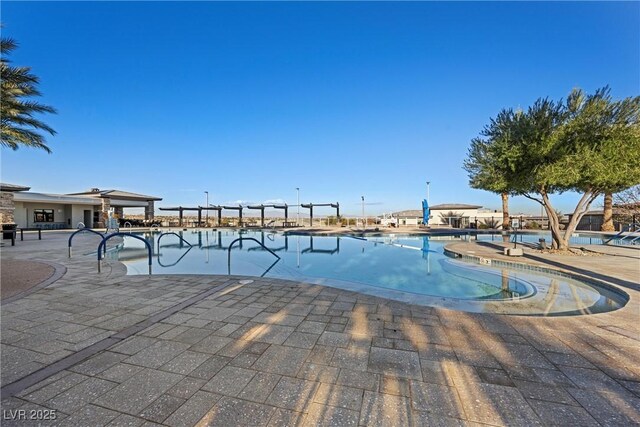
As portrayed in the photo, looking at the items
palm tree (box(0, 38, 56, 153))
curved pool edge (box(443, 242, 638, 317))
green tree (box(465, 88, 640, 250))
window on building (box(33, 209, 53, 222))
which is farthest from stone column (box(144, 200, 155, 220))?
green tree (box(465, 88, 640, 250))

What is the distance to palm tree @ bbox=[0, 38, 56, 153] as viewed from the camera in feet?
22.4

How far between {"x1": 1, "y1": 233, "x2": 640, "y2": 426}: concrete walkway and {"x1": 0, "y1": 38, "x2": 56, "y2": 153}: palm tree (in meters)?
6.54

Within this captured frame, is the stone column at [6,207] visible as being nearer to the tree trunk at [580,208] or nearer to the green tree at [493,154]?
the green tree at [493,154]

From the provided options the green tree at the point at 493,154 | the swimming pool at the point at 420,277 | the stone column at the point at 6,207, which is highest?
the green tree at the point at 493,154

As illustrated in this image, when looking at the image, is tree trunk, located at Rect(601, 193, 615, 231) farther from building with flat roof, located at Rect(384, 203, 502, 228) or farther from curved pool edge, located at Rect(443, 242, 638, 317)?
curved pool edge, located at Rect(443, 242, 638, 317)

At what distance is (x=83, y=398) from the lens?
1.80 m

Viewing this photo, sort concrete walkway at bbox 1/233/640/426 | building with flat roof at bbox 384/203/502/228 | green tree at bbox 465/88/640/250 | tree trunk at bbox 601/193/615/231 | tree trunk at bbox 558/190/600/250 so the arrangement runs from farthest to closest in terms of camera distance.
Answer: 1. building with flat roof at bbox 384/203/502/228
2. tree trunk at bbox 601/193/615/231
3. tree trunk at bbox 558/190/600/250
4. green tree at bbox 465/88/640/250
5. concrete walkway at bbox 1/233/640/426

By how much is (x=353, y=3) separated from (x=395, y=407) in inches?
435

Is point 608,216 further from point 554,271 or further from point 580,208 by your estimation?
point 554,271

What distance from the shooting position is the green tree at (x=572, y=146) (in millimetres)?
7352

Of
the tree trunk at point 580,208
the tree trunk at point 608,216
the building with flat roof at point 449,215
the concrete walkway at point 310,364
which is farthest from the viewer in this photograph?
the building with flat roof at point 449,215

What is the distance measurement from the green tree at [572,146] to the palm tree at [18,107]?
1306cm

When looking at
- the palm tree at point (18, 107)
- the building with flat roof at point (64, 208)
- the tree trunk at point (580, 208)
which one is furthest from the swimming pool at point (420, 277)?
the building with flat roof at point (64, 208)

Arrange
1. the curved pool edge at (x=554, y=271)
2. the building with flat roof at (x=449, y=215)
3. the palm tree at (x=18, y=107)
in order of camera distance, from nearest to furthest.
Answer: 1. the curved pool edge at (x=554, y=271)
2. the palm tree at (x=18, y=107)
3. the building with flat roof at (x=449, y=215)
